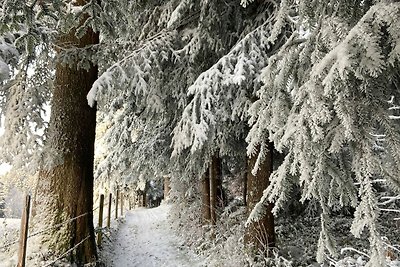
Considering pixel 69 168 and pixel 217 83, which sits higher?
pixel 217 83

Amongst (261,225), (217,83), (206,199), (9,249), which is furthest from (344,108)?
(206,199)

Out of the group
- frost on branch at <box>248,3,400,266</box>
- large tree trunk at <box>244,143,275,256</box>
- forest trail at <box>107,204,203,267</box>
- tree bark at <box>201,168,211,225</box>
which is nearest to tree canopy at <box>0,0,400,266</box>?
frost on branch at <box>248,3,400,266</box>

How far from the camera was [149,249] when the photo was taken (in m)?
10.5

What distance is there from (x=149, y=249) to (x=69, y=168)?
497 cm

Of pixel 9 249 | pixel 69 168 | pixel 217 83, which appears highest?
pixel 217 83

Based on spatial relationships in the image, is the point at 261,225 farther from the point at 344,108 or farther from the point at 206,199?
the point at 206,199

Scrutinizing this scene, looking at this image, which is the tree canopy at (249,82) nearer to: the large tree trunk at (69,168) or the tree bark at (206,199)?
the large tree trunk at (69,168)

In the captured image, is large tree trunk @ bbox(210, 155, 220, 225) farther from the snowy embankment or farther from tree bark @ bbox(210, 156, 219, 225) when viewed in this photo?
the snowy embankment

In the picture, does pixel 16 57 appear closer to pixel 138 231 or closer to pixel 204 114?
pixel 204 114

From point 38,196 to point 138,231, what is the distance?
817 cm

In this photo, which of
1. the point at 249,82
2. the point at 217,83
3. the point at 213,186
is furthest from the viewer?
the point at 213,186

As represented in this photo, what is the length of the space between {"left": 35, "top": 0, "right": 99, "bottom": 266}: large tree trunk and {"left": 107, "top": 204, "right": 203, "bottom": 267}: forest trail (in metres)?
1.86

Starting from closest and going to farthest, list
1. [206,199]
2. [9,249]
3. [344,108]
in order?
[344,108]
[9,249]
[206,199]

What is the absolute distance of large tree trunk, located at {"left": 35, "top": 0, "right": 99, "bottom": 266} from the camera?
617 cm
